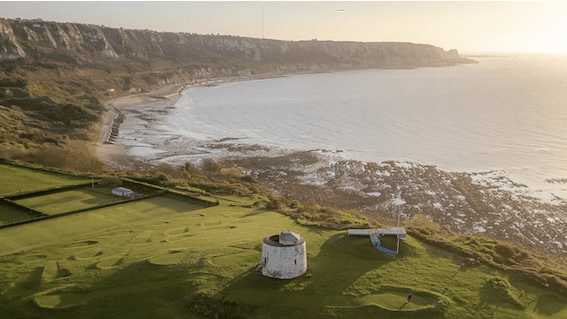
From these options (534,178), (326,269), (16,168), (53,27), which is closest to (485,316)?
(326,269)

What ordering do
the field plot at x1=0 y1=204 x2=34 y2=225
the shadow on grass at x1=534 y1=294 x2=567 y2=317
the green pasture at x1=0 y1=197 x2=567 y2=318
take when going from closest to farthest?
the green pasture at x1=0 y1=197 x2=567 y2=318 → the shadow on grass at x1=534 y1=294 x2=567 y2=317 → the field plot at x1=0 y1=204 x2=34 y2=225

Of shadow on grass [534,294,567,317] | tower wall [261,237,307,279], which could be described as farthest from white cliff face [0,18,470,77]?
shadow on grass [534,294,567,317]

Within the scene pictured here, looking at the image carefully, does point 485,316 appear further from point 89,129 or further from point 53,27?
point 53,27

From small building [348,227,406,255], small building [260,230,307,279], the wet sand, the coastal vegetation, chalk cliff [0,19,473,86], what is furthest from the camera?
chalk cliff [0,19,473,86]

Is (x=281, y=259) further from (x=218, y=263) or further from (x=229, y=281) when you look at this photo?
(x=218, y=263)

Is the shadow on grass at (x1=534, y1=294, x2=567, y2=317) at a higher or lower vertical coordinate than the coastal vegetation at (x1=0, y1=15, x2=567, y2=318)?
lower

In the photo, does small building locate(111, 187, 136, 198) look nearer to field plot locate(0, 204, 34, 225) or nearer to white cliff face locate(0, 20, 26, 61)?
field plot locate(0, 204, 34, 225)
